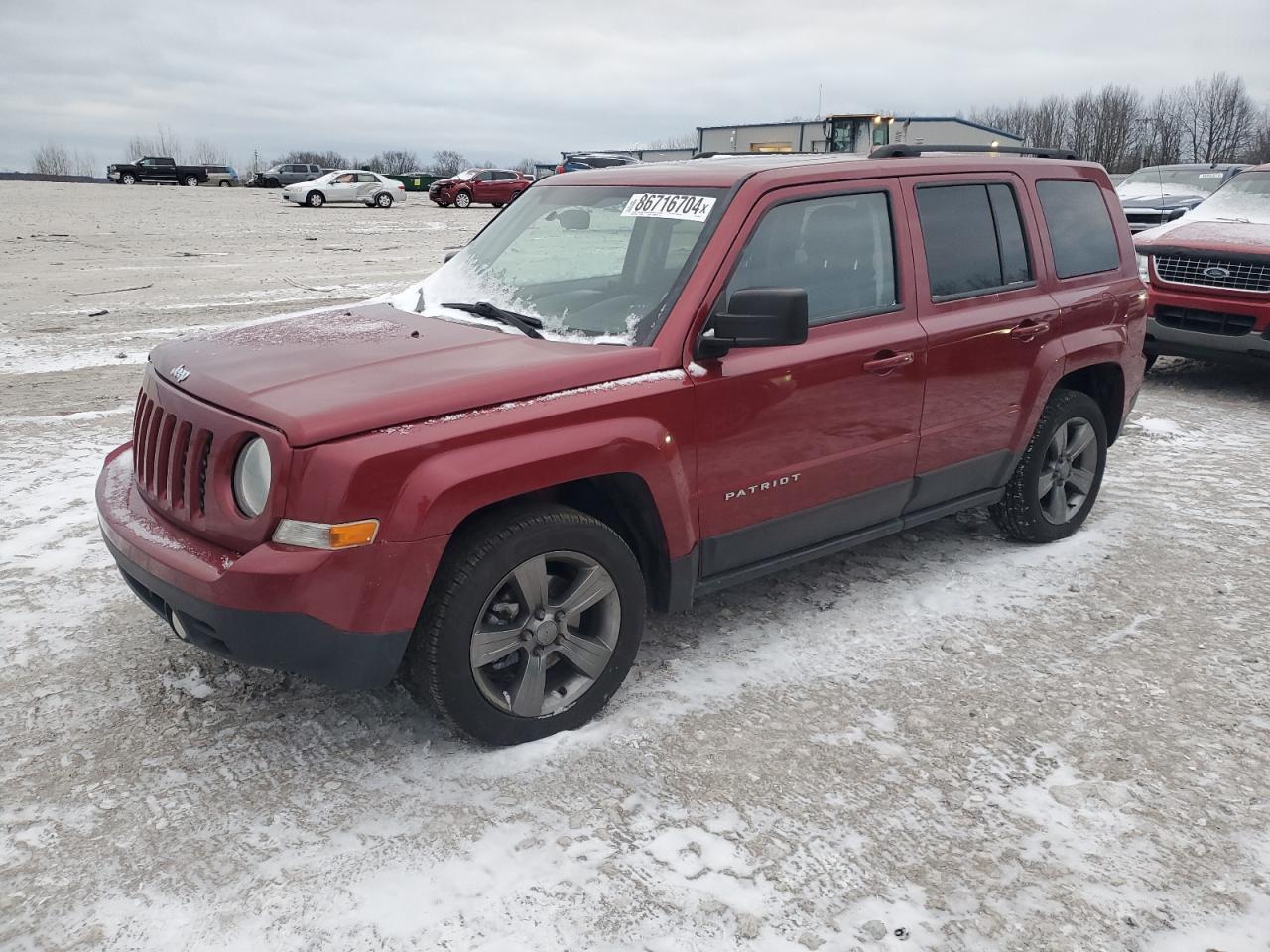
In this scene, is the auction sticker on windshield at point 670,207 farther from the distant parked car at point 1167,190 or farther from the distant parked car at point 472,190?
the distant parked car at point 472,190

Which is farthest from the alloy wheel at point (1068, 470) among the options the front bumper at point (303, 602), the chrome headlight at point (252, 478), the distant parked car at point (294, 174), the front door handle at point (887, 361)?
the distant parked car at point (294, 174)

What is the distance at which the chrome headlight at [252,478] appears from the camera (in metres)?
2.93

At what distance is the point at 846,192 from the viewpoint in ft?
13.4

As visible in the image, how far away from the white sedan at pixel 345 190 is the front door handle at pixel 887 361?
3405 cm

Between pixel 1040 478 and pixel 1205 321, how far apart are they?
15.2 ft

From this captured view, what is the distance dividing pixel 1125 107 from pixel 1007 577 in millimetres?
102541

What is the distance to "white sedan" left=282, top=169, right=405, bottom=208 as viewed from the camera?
34781 millimetres

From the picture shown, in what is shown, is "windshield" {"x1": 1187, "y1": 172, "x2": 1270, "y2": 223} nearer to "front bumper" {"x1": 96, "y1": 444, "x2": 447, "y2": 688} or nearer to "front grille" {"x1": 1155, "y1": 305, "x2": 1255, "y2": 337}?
"front grille" {"x1": 1155, "y1": 305, "x2": 1255, "y2": 337}

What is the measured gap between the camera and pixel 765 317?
3322 millimetres

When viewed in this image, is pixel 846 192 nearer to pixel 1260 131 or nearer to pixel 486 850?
pixel 486 850

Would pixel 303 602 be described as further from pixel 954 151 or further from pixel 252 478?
pixel 954 151

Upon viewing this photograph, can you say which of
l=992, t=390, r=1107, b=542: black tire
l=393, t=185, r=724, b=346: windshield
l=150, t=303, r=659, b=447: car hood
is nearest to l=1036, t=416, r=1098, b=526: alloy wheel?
l=992, t=390, r=1107, b=542: black tire

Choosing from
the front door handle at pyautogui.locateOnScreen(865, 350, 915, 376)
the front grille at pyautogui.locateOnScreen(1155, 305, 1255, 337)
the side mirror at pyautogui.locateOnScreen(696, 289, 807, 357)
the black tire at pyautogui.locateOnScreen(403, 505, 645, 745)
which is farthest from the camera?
the front grille at pyautogui.locateOnScreen(1155, 305, 1255, 337)

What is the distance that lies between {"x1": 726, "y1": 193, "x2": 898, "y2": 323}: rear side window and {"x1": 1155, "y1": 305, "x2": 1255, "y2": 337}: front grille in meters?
5.63
